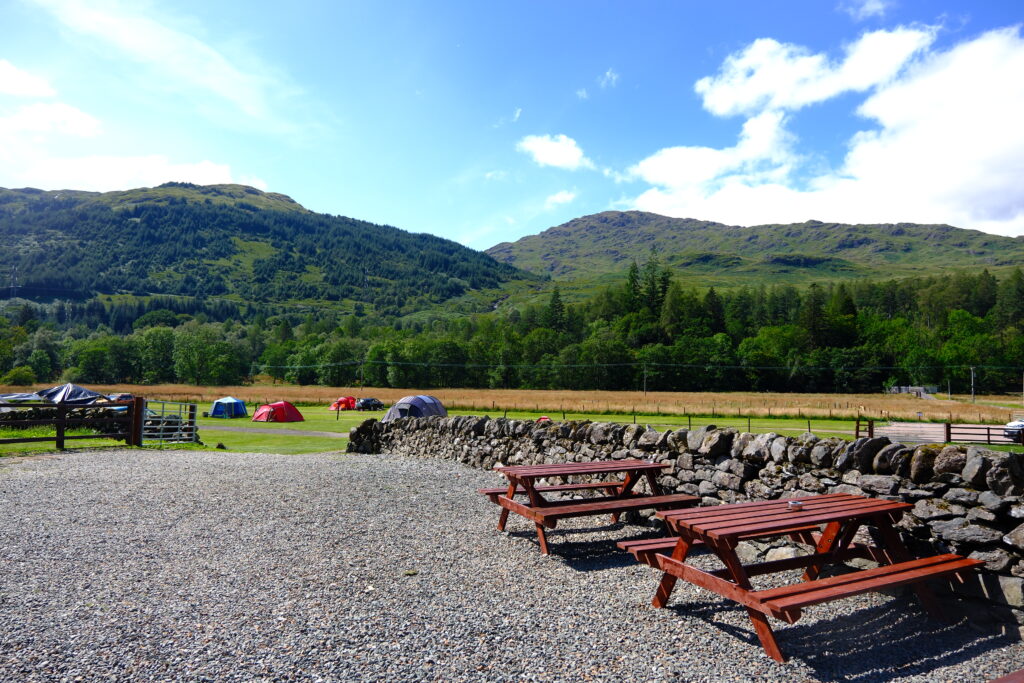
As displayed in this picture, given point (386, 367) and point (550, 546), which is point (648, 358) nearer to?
point (386, 367)

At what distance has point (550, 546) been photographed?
23.2 feet

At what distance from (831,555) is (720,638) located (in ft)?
4.74

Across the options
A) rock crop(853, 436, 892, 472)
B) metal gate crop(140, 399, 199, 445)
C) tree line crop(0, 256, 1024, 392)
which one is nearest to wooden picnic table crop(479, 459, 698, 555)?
rock crop(853, 436, 892, 472)

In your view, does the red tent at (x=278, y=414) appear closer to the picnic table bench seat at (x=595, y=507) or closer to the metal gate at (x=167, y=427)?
the metal gate at (x=167, y=427)

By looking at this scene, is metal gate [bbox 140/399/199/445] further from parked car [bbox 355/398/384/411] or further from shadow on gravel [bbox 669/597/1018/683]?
parked car [bbox 355/398/384/411]

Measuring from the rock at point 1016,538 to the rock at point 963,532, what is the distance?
76 millimetres

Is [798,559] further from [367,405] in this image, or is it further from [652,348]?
[652,348]

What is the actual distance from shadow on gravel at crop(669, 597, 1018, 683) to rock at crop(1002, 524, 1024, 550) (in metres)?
0.69

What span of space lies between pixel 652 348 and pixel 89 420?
9009cm

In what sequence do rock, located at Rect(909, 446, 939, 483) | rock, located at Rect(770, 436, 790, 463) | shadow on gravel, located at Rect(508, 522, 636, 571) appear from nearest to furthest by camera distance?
rock, located at Rect(909, 446, 939, 483)
shadow on gravel, located at Rect(508, 522, 636, 571)
rock, located at Rect(770, 436, 790, 463)

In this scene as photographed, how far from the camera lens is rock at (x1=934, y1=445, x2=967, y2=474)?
504 centimetres

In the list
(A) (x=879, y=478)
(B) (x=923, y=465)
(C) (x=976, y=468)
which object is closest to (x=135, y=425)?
(A) (x=879, y=478)

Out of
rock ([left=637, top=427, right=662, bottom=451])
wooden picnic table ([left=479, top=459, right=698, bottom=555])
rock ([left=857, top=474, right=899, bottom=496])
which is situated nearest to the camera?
rock ([left=857, top=474, right=899, bottom=496])

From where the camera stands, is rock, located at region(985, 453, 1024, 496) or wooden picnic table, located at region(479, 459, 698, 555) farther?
wooden picnic table, located at region(479, 459, 698, 555)
